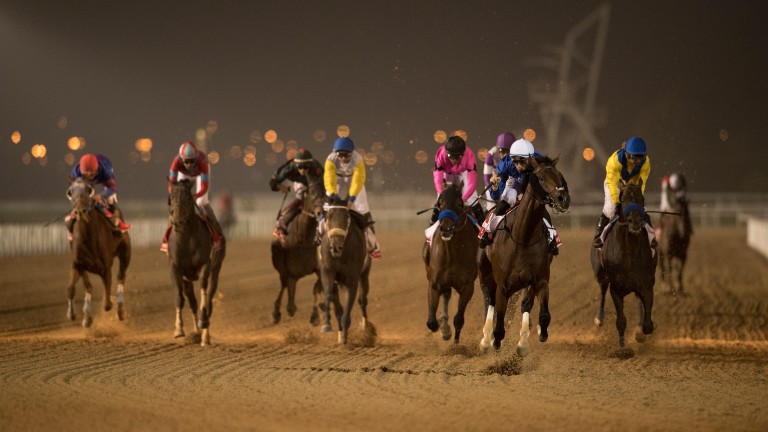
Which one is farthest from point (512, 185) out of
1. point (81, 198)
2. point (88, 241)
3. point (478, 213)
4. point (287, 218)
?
point (88, 241)

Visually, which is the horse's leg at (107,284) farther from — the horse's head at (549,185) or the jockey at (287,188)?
the horse's head at (549,185)

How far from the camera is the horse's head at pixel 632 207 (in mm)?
11844

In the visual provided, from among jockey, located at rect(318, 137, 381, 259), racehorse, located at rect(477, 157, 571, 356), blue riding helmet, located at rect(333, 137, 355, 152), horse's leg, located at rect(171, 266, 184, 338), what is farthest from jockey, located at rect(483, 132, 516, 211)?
horse's leg, located at rect(171, 266, 184, 338)

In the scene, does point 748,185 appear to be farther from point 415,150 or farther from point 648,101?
point 415,150

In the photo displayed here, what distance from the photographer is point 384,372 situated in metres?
10.7

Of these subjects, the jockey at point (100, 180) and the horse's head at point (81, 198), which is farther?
the jockey at point (100, 180)

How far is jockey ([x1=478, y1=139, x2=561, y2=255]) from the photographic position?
11.1 m

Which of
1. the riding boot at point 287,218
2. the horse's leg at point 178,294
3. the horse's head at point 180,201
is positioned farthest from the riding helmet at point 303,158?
the horse's leg at point 178,294

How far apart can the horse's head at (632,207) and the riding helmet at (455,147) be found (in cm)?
202

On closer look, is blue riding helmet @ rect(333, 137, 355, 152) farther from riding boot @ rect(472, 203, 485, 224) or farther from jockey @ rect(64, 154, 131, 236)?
jockey @ rect(64, 154, 131, 236)

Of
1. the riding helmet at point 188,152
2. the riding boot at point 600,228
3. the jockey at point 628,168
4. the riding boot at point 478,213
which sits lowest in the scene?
the riding boot at point 600,228

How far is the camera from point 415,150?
310ft

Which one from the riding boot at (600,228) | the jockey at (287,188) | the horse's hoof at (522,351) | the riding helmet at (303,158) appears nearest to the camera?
the horse's hoof at (522,351)

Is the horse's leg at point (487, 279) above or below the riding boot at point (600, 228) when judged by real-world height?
below
